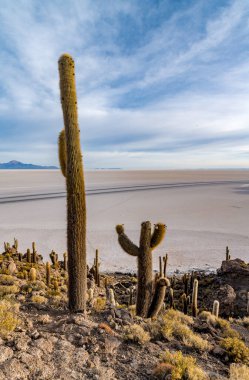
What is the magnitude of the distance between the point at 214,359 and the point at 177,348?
811 millimetres

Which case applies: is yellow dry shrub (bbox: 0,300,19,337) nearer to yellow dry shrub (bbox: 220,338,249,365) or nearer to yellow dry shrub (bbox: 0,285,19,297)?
yellow dry shrub (bbox: 0,285,19,297)

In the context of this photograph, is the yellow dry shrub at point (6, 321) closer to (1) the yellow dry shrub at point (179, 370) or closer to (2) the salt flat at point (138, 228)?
(1) the yellow dry shrub at point (179, 370)

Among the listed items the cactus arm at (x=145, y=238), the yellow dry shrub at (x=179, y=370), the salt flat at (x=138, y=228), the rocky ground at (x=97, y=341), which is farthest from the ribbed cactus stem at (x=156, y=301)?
the salt flat at (x=138, y=228)

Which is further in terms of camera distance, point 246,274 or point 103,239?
point 103,239

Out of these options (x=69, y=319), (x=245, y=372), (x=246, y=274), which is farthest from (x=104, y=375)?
(x=246, y=274)

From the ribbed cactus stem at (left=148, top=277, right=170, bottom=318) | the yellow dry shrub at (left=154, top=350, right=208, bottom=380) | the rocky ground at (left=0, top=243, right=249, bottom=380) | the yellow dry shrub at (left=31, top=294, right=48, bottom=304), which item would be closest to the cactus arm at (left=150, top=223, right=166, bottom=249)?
the ribbed cactus stem at (left=148, top=277, right=170, bottom=318)

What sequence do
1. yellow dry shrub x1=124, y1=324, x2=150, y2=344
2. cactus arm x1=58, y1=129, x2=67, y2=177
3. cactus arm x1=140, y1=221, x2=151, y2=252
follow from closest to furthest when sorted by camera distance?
yellow dry shrub x1=124, y1=324, x2=150, y2=344 → cactus arm x1=58, y1=129, x2=67, y2=177 → cactus arm x1=140, y1=221, x2=151, y2=252

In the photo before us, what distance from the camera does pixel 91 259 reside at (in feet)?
62.6

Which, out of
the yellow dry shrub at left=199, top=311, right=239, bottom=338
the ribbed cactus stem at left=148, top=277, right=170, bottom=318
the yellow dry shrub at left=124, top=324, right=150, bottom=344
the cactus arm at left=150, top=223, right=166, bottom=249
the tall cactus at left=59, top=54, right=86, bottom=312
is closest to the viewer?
the yellow dry shrub at left=124, top=324, right=150, bottom=344

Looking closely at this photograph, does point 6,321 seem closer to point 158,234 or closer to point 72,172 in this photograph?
point 72,172

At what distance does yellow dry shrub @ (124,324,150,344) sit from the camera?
250 inches

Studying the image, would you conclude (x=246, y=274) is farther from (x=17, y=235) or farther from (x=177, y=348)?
(x=17, y=235)

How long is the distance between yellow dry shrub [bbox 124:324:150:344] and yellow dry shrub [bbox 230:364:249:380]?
1809 mm

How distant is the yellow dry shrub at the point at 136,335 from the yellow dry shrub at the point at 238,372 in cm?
181
